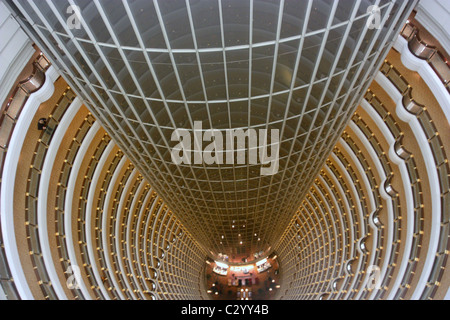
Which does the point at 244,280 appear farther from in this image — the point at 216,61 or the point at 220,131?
the point at 216,61

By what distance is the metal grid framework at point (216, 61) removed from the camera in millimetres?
8445

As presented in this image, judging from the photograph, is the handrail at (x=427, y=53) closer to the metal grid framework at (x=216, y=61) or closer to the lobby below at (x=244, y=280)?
the metal grid framework at (x=216, y=61)

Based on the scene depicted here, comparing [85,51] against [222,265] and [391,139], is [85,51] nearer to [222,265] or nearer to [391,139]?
[391,139]

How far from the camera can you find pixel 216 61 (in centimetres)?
955

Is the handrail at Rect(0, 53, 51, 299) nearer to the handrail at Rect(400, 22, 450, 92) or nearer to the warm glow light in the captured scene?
the handrail at Rect(400, 22, 450, 92)

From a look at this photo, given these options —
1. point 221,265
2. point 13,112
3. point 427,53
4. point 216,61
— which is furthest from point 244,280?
point 216,61

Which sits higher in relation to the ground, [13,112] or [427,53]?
[427,53]

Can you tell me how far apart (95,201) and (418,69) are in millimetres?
18308

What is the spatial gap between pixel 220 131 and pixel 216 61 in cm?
358

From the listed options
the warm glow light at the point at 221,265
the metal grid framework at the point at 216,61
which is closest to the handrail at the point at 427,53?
the metal grid framework at the point at 216,61

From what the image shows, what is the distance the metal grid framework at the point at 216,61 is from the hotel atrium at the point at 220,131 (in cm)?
5

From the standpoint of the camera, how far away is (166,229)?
104 feet

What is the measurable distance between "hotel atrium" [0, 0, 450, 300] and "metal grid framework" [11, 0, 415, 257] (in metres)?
0.05

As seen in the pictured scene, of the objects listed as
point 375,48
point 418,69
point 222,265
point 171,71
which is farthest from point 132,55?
point 222,265
